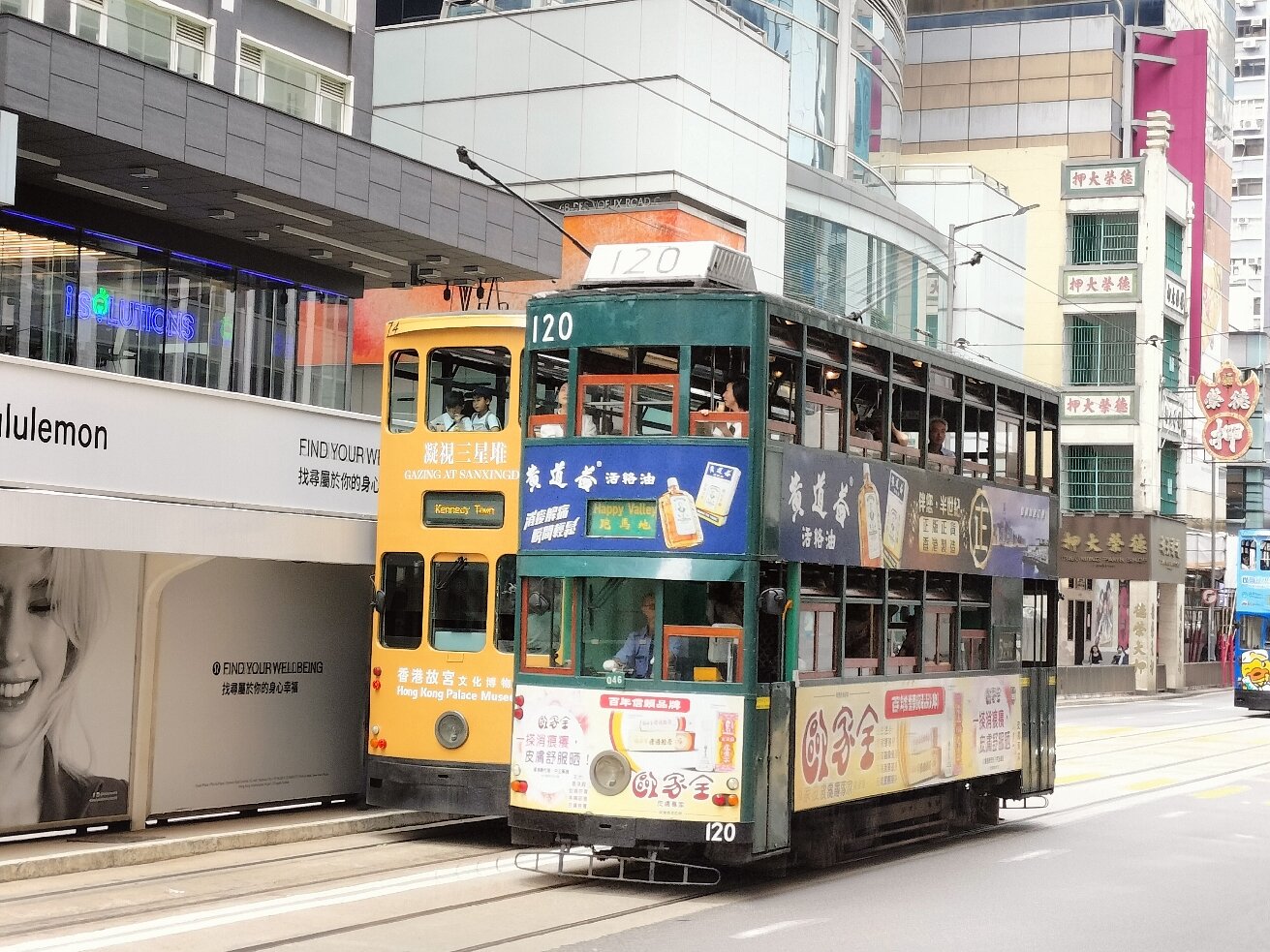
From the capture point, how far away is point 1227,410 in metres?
54.6

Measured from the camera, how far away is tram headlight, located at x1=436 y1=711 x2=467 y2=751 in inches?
593

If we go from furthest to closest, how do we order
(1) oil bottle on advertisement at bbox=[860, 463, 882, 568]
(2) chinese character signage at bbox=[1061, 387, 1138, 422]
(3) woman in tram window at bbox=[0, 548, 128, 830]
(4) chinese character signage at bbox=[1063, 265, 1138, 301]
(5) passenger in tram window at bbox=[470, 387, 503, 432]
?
(4) chinese character signage at bbox=[1063, 265, 1138, 301] → (2) chinese character signage at bbox=[1061, 387, 1138, 422] → (5) passenger in tram window at bbox=[470, 387, 503, 432] → (1) oil bottle on advertisement at bbox=[860, 463, 882, 568] → (3) woman in tram window at bbox=[0, 548, 128, 830]

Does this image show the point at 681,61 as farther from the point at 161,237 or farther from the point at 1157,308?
the point at 1157,308

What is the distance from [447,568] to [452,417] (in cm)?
129

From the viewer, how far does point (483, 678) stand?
15.1 m

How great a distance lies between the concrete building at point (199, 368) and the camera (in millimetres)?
13984

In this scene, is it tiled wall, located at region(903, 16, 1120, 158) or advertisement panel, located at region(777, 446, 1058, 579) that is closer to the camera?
advertisement panel, located at region(777, 446, 1058, 579)

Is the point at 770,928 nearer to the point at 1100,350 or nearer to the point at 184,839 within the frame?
the point at 184,839

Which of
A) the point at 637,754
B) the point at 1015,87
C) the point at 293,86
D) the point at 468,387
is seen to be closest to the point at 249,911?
the point at 637,754

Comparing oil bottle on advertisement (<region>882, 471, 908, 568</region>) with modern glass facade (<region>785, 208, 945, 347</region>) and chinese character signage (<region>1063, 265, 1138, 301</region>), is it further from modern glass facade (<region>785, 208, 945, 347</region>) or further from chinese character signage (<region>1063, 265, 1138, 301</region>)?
chinese character signage (<region>1063, 265, 1138, 301</region>)

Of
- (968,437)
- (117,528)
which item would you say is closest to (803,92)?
(968,437)

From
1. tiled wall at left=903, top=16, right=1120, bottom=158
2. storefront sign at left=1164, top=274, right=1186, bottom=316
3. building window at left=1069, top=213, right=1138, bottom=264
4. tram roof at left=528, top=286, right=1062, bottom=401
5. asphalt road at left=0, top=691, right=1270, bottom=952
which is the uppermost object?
tiled wall at left=903, top=16, right=1120, bottom=158

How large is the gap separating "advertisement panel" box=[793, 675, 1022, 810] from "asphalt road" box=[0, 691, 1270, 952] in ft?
2.33

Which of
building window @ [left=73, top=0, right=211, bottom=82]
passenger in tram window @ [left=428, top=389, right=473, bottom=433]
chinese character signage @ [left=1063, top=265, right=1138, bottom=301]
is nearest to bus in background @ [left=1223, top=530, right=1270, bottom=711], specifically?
chinese character signage @ [left=1063, top=265, right=1138, bottom=301]
